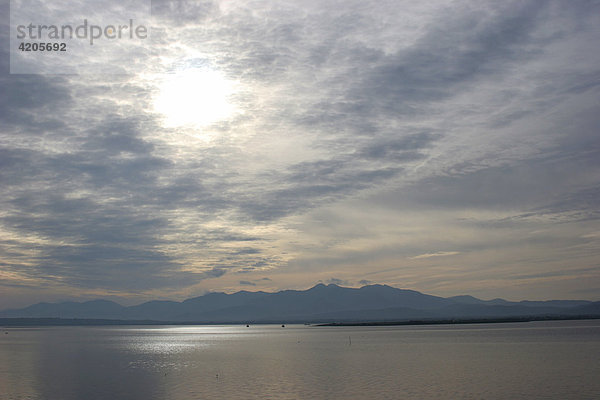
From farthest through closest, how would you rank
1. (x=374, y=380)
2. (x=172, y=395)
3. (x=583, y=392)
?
(x=374, y=380)
(x=172, y=395)
(x=583, y=392)

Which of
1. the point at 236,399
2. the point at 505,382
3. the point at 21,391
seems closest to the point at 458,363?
the point at 505,382

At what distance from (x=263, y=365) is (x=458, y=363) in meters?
25.2

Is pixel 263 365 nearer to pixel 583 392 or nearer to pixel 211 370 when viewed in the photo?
pixel 211 370

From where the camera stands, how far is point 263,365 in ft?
225

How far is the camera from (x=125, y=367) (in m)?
69.2

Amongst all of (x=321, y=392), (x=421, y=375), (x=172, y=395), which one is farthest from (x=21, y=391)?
(x=421, y=375)

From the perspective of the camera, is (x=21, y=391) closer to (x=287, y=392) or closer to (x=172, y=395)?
(x=172, y=395)

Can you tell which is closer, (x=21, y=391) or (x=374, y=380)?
(x=21, y=391)

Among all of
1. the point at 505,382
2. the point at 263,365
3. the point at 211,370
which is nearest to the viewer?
the point at 505,382

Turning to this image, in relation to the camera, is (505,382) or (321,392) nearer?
(321,392)

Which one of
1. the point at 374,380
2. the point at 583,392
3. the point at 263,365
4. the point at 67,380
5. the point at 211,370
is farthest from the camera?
the point at 263,365

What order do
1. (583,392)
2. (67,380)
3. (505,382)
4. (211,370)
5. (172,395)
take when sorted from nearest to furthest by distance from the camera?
(583,392), (172,395), (505,382), (67,380), (211,370)

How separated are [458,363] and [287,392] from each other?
29.0 m

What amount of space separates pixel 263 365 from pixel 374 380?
73.2 ft
